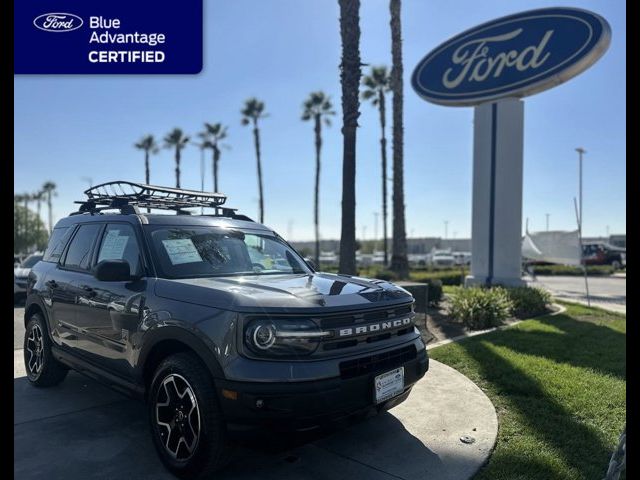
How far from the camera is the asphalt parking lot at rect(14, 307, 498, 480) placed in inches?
130

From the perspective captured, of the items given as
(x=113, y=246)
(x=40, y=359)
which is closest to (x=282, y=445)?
(x=113, y=246)

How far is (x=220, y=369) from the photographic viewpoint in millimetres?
2955

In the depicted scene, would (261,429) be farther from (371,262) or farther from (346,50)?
(371,262)

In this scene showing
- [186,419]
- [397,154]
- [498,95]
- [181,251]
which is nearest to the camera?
[186,419]

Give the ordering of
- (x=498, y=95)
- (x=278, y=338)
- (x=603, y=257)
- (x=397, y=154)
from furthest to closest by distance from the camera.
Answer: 1. (x=603, y=257)
2. (x=397, y=154)
3. (x=498, y=95)
4. (x=278, y=338)

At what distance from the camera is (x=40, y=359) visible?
5168 millimetres

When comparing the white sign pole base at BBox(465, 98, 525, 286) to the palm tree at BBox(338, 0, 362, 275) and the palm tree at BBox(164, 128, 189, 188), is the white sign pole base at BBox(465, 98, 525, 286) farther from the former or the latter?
the palm tree at BBox(164, 128, 189, 188)

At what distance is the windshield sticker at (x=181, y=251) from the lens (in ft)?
12.7

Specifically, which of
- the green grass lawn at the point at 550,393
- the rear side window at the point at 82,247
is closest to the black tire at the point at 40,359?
the rear side window at the point at 82,247

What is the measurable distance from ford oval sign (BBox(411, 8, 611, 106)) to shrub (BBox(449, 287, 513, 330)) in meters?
6.46

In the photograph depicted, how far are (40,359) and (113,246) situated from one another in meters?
1.88

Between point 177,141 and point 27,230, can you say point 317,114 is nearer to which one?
point 177,141

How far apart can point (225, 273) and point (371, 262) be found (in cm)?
4227
